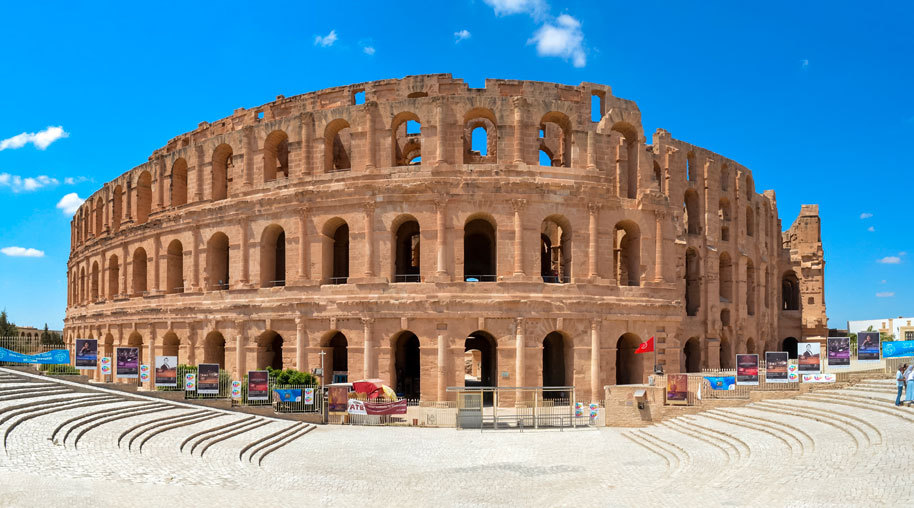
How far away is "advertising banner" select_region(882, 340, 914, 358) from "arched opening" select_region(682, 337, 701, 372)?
15.9 meters

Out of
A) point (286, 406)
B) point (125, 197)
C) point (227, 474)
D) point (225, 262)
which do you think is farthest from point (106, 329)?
point (227, 474)

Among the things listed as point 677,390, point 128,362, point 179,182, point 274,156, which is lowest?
point 677,390

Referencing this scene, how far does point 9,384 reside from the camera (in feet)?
89.4

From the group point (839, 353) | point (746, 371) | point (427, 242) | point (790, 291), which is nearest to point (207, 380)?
point (427, 242)

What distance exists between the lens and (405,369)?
137 ft

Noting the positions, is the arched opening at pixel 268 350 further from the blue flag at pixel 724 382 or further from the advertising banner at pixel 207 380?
the blue flag at pixel 724 382

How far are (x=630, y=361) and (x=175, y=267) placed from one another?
2963cm

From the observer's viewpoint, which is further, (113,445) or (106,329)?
→ (106,329)

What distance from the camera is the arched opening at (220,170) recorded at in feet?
138

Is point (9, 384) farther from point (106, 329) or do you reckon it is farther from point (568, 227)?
point (568, 227)

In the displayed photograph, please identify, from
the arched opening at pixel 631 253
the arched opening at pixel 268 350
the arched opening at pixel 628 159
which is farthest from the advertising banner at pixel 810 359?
the arched opening at pixel 268 350

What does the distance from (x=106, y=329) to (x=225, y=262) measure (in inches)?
516

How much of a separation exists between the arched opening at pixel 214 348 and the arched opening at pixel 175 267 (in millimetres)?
5083

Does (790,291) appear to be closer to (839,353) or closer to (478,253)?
(478,253)
